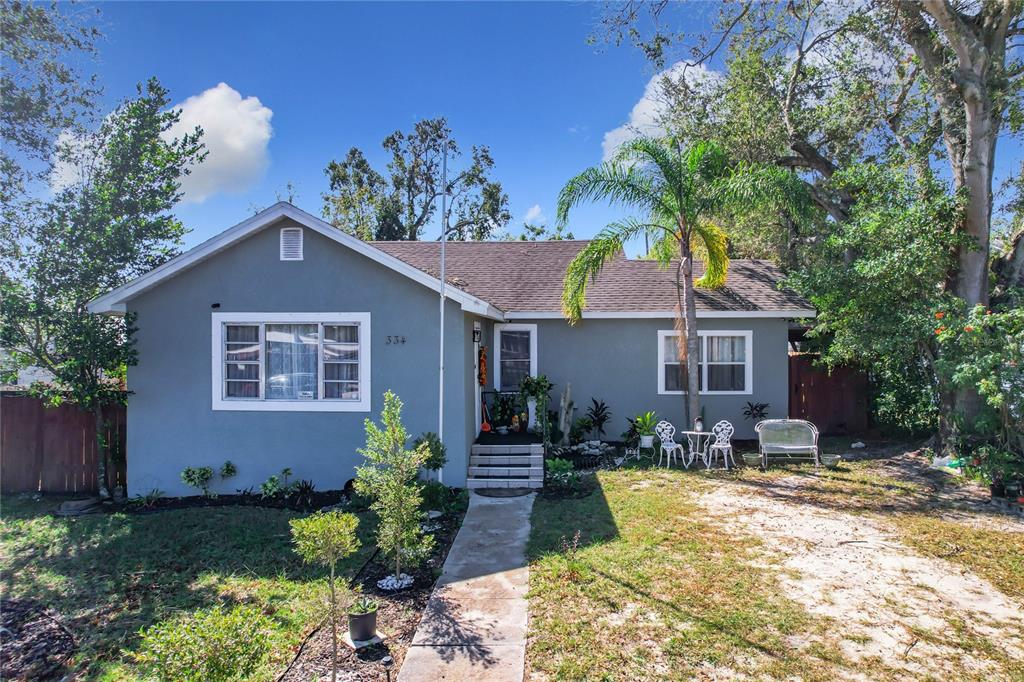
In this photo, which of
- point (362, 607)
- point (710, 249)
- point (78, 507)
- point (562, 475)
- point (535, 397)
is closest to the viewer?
point (362, 607)

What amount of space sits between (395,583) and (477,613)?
1.08 m

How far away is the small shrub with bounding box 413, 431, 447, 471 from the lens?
27.8 ft

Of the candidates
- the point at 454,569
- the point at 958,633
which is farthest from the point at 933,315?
the point at 454,569

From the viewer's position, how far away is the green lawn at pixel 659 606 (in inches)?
169

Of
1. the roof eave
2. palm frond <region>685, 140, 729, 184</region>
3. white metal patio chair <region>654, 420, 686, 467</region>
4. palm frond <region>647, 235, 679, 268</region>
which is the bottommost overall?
white metal patio chair <region>654, 420, 686, 467</region>

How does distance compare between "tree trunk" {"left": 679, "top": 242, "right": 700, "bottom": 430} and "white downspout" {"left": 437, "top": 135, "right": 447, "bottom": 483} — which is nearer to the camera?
"white downspout" {"left": 437, "top": 135, "right": 447, "bottom": 483}

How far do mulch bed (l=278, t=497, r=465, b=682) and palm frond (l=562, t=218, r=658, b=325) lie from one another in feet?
20.5

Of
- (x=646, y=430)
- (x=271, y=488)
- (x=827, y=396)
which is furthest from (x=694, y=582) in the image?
(x=827, y=396)

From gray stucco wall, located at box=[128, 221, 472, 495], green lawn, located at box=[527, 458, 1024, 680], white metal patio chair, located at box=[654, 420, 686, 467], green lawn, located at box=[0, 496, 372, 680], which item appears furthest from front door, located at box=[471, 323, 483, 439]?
white metal patio chair, located at box=[654, 420, 686, 467]

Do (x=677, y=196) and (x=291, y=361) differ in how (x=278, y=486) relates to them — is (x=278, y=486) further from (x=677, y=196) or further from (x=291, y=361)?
(x=677, y=196)

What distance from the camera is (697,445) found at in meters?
11.3

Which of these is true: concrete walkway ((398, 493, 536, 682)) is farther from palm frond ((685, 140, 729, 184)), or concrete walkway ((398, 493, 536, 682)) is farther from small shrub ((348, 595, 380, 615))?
palm frond ((685, 140, 729, 184))

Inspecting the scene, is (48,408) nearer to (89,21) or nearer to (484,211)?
(89,21)

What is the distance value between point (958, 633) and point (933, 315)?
6.82m
